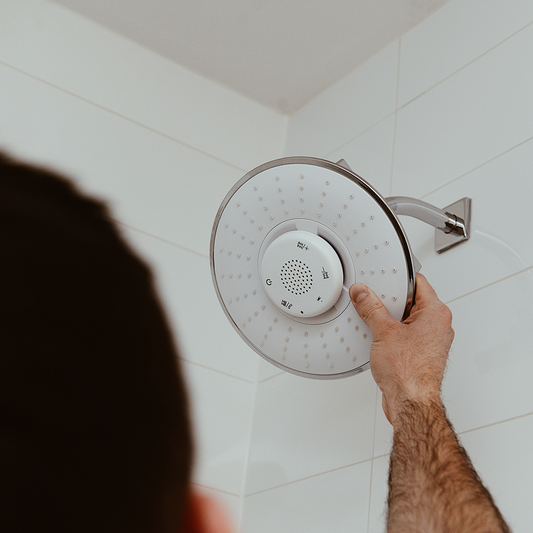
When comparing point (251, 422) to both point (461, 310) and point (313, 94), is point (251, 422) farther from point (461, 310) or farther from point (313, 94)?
point (313, 94)

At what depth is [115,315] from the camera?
125cm

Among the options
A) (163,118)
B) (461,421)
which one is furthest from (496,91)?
(163,118)

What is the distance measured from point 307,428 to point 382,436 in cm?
19

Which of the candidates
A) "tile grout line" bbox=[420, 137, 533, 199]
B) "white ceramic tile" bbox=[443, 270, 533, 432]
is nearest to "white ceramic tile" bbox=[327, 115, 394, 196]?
"tile grout line" bbox=[420, 137, 533, 199]

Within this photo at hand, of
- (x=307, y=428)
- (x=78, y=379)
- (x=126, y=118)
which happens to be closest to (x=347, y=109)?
(x=126, y=118)

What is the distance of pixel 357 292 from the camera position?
2.61 feet

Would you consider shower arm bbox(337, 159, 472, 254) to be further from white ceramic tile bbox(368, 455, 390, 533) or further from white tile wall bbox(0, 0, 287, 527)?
white tile wall bbox(0, 0, 287, 527)

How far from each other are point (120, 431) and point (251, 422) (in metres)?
0.31

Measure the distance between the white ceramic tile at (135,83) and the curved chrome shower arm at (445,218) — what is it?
2.00 ft

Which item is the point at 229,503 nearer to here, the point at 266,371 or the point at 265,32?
the point at 266,371

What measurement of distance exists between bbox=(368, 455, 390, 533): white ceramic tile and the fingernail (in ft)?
1.24

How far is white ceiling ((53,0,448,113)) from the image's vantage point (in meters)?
1.41

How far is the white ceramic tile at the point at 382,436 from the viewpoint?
108cm

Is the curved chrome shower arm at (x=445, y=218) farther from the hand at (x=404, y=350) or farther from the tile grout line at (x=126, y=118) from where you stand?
the tile grout line at (x=126, y=118)
